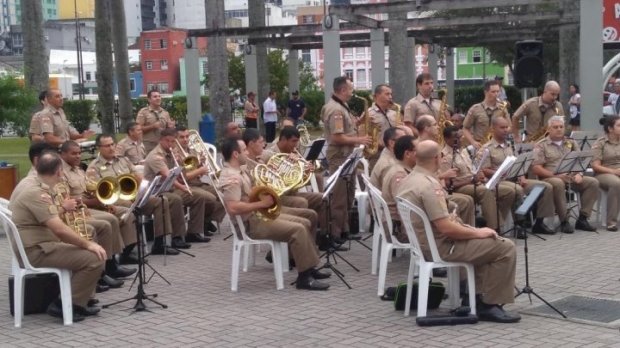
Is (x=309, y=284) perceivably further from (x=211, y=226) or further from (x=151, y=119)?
(x=151, y=119)

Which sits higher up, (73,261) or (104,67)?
(104,67)

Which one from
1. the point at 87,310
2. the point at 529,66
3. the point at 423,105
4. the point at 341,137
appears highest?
the point at 529,66

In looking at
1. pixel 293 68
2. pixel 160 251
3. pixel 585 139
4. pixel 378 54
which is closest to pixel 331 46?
pixel 378 54

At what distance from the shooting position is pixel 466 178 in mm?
10719

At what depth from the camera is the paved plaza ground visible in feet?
23.1

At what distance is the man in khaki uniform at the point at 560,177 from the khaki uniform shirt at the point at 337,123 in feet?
8.49

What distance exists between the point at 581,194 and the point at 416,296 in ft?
17.1

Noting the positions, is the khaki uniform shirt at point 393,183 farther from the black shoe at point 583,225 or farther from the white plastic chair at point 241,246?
the black shoe at point 583,225

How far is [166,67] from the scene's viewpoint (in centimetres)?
10500

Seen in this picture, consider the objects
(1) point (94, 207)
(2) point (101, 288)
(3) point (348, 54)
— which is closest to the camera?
(2) point (101, 288)

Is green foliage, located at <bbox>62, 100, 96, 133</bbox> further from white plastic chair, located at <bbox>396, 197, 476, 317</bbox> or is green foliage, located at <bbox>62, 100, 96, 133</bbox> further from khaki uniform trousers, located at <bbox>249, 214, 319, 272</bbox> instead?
white plastic chair, located at <bbox>396, 197, 476, 317</bbox>

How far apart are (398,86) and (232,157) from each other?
1587 cm

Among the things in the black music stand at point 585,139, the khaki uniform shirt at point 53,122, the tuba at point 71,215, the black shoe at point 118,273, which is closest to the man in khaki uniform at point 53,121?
the khaki uniform shirt at point 53,122

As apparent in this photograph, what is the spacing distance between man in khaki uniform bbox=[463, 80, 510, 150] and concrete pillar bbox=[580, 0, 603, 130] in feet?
10.4
